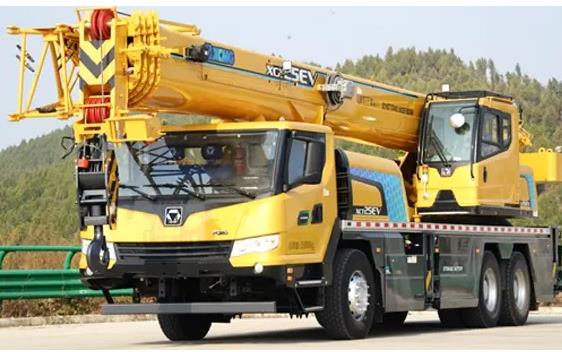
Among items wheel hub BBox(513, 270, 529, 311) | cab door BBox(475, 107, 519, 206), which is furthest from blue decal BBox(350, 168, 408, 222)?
wheel hub BBox(513, 270, 529, 311)

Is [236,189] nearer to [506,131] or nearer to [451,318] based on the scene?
[451,318]

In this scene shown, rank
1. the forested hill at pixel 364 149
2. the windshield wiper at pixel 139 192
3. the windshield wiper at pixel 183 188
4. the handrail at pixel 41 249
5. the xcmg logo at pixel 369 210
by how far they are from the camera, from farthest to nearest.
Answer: the forested hill at pixel 364 149, the handrail at pixel 41 249, the xcmg logo at pixel 369 210, the windshield wiper at pixel 139 192, the windshield wiper at pixel 183 188

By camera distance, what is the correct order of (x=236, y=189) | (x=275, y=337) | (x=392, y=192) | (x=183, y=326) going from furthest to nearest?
(x=392, y=192)
(x=275, y=337)
(x=183, y=326)
(x=236, y=189)

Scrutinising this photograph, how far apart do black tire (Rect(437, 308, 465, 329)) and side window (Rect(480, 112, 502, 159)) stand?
243 cm

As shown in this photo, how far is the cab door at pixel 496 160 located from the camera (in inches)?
816

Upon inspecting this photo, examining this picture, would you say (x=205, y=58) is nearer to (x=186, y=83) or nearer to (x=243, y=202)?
(x=186, y=83)

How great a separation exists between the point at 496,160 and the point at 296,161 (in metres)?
5.85

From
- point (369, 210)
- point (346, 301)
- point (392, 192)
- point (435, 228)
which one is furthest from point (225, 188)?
point (435, 228)

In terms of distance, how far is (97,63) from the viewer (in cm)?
1522

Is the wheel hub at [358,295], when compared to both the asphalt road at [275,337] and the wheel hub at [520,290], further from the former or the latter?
the wheel hub at [520,290]

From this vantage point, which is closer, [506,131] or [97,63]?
[97,63]

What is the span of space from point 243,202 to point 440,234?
4716 mm

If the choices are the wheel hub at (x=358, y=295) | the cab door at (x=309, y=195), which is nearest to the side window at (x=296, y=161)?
the cab door at (x=309, y=195)

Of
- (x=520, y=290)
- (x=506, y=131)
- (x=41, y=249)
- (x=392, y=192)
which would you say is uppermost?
(x=506, y=131)
